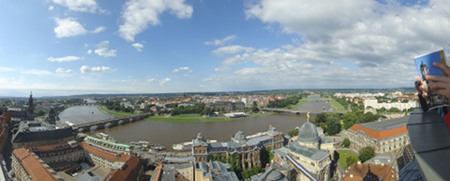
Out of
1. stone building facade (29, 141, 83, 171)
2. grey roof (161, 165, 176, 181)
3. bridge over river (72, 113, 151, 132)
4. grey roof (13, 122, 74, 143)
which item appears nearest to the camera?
grey roof (161, 165, 176, 181)

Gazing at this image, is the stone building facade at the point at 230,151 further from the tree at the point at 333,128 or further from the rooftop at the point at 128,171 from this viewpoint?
the tree at the point at 333,128

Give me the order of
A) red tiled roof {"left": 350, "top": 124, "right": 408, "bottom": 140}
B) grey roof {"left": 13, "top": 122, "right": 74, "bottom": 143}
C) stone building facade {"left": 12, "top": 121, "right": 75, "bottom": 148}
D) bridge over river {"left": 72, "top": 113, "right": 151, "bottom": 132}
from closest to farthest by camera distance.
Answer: red tiled roof {"left": 350, "top": 124, "right": 408, "bottom": 140} → stone building facade {"left": 12, "top": 121, "right": 75, "bottom": 148} → grey roof {"left": 13, "top": 122, "right": 74, "bottom": 143} → bridge over river {"left": 72, "top": 113, "right": 151, "bottom": 132}

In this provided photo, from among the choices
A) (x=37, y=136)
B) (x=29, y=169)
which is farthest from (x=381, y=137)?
(x=37, y=136)

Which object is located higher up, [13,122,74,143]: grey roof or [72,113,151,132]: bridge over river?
[13,122,74,143]: grey roof

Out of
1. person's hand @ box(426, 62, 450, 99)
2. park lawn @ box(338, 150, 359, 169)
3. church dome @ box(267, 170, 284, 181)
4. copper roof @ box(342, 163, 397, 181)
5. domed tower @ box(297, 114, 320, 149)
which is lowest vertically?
park lawn @ box(338, 150, 359, 169)

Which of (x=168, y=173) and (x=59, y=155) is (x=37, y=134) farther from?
(x=168, y=173)

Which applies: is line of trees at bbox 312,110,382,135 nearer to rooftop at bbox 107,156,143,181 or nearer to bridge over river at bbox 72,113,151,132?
rooftop at bbox 107,156,143,181

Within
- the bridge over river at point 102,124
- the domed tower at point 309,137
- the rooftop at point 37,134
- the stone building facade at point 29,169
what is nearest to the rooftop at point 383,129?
the domed tower at point 309,137

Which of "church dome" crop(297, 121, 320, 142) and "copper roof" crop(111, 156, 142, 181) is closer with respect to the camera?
"copper roof" crop(111, 156, 142, 181)

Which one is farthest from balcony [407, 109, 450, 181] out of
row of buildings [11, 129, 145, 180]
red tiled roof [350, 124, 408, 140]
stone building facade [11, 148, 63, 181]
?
red tiled roof [350, 124, 408, 140]
